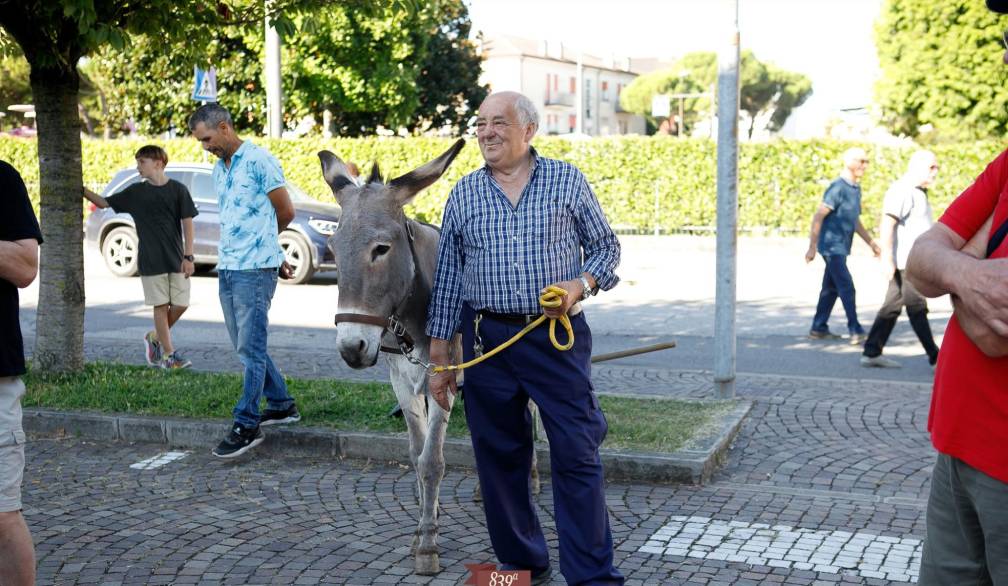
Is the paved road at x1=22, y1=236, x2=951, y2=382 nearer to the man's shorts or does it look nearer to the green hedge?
the green hedge

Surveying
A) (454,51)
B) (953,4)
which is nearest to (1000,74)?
(953,4)

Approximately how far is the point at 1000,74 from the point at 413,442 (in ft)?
91.8

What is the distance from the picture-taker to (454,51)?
40.5 m

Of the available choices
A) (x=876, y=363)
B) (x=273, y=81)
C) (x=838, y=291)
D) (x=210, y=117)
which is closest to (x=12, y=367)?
(x=210, y=117)

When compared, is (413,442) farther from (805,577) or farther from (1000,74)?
(1000,74)

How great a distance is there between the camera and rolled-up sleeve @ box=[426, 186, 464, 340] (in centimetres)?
457

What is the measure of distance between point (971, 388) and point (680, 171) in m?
21.8

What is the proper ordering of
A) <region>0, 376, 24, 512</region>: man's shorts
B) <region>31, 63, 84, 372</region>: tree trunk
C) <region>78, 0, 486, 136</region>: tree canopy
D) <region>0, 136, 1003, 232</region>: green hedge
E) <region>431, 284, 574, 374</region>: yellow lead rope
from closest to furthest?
Answer: <region>0, 376, 24, 512</region>: man's shorts, <region>431, 284, 574, 374</region>: yellow lead rope, <region>31, 63, 84, 372</region>: tree trunk, <region>0, 136, 1003, 232</region>: green hedge, <region>78, 0, 486, 136</region>: tree canopy

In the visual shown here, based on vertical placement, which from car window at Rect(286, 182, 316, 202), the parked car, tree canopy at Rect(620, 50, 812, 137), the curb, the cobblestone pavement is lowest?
the cobblestone pavement

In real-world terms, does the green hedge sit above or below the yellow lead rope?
above

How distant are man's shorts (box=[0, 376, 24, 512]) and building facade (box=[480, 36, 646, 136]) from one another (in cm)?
9395

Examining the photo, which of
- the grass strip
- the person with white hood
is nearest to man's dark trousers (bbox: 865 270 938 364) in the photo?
the person with white hood

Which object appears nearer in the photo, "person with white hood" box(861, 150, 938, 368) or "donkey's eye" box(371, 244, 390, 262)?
"donkey's eye" box(371, 244, 390, 262)

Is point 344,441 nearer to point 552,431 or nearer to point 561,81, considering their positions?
point 552,431
